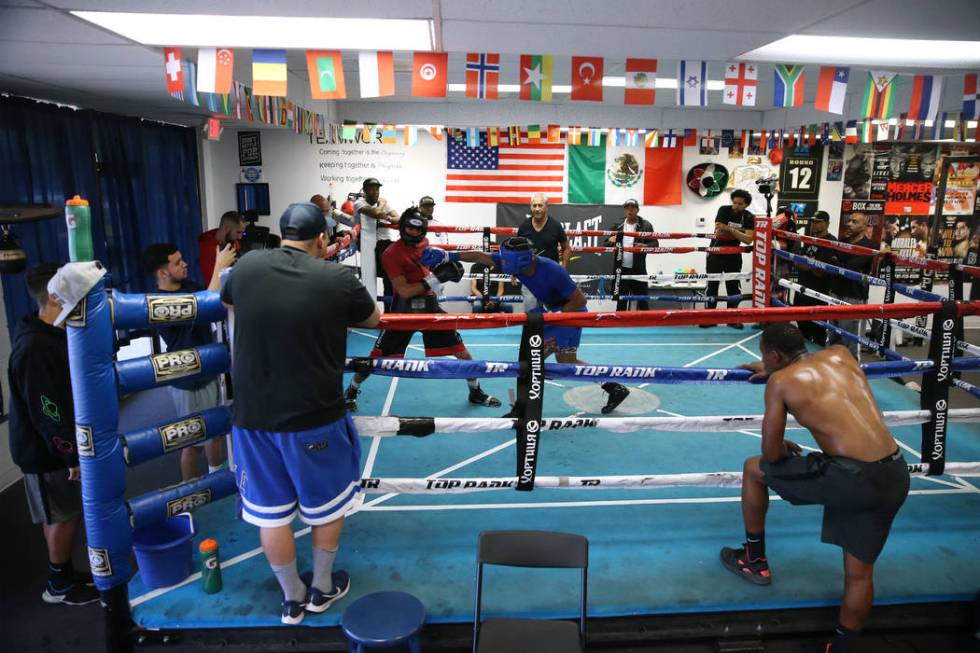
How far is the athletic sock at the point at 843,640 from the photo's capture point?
2.70 metres

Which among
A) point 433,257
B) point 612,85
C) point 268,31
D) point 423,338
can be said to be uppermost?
point 612,85

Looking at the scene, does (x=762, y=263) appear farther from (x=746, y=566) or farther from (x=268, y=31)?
(x=268, y=31)

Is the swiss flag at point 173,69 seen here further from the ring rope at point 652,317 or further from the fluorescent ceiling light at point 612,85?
the fluorescent ceiling light at point 612,85

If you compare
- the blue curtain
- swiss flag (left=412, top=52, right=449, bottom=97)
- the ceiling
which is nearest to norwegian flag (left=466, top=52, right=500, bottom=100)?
the ceiling

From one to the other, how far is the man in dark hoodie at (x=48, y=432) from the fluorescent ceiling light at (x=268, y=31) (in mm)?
1537

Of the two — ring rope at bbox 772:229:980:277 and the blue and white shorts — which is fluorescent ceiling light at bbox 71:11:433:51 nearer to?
the blue and white shorts

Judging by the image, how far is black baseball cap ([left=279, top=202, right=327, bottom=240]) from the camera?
102 inches

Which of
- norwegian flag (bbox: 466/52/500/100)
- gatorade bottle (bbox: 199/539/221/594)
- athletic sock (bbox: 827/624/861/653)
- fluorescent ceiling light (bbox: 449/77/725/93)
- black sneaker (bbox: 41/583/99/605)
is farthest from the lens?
fluorescent ceiling light (bbox: 449/77/725/93)

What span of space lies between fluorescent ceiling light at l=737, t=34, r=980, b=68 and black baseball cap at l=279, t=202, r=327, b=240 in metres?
3.39

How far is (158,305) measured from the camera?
262 centimetres

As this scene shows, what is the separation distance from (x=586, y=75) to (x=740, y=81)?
1.29 m

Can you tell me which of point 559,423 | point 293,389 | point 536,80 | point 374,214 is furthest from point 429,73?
point 374,214

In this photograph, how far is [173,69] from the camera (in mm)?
4254

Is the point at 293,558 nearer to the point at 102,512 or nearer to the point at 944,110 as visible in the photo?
the point at 102,512
